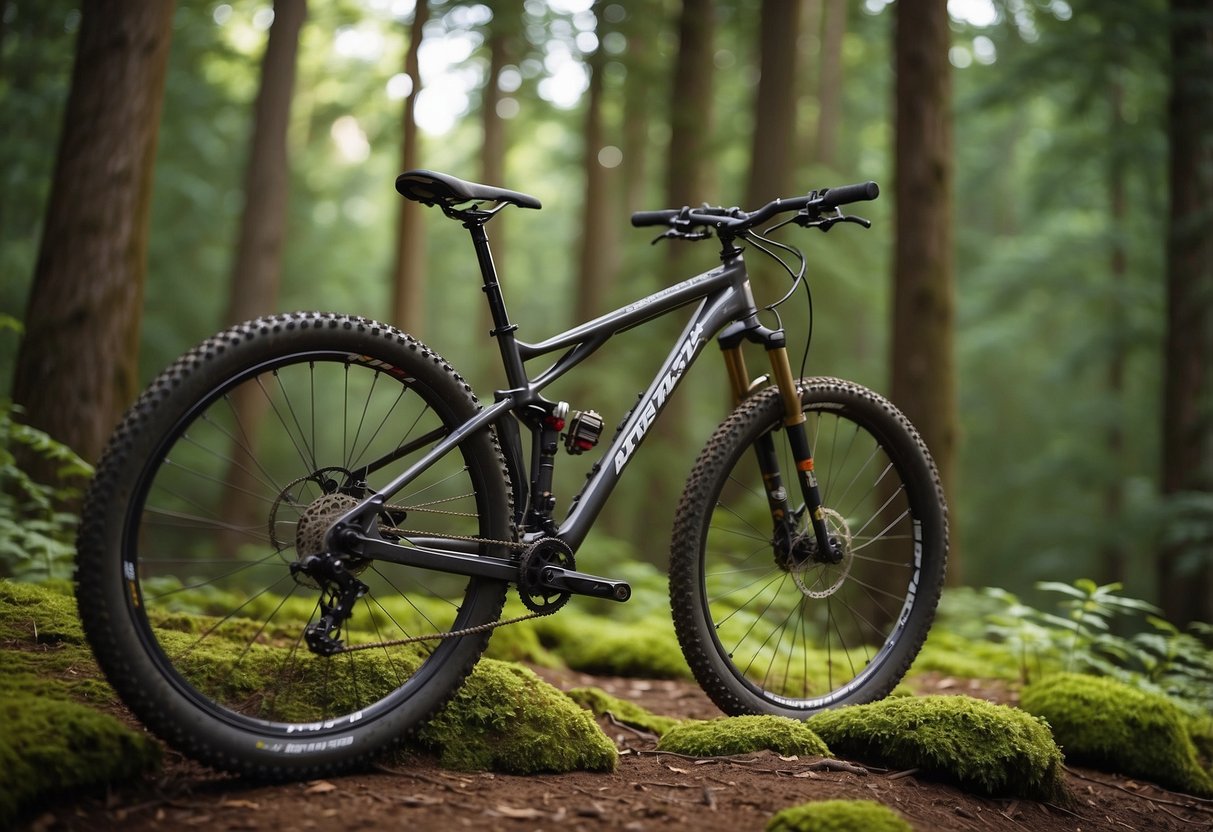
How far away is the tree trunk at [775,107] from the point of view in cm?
1026

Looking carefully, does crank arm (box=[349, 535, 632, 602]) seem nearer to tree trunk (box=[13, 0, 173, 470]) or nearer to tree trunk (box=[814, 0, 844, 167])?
tree trunk (box=[13, 0, 173, 470])

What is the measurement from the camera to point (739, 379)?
3.60m

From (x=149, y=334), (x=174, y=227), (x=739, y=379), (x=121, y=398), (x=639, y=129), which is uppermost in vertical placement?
(x=639, y=129)

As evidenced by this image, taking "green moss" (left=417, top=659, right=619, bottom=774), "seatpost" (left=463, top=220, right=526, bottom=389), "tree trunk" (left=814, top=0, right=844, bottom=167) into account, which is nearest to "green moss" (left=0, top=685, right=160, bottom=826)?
"green moss" (left=417, top=659, right=619, bottom=774)

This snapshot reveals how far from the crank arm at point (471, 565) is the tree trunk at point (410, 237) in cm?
1043

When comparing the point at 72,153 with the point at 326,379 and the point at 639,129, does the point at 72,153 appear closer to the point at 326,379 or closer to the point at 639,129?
the point at 326,379

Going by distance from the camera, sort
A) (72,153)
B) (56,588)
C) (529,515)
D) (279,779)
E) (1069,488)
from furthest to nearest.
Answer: (1069,488), (72,153), (56,588), (529,515), (279,779)

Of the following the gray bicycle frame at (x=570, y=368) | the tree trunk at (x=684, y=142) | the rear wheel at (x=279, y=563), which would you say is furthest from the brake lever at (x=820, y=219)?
the tree trunk at (x=684, y=142)

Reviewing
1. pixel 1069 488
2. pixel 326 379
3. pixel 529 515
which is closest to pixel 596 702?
pixel 529 515

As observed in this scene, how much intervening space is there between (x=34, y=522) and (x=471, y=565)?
265cm

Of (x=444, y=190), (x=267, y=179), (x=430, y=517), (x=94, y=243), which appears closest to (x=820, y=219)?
(x=444, y=190)

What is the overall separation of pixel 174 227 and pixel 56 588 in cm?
1144

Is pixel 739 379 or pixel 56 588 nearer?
pixel 739 379

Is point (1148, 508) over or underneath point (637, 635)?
over
